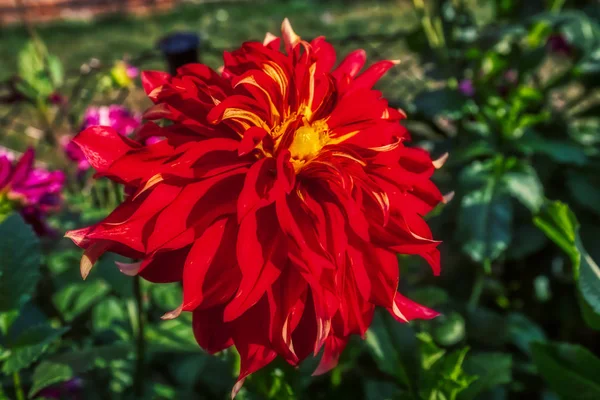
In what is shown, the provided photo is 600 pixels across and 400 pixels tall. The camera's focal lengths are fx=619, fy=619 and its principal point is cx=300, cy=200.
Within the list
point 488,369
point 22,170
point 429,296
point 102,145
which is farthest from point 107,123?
point 488,369

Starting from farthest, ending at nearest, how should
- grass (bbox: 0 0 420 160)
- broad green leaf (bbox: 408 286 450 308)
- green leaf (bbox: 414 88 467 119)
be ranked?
1. grass (bbox: 0 0 420 160)
2. green leaf (bbox: 414 88 467 119)
3. broad green leaf (bbox: 408 286 450 308)

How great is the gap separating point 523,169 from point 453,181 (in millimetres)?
207

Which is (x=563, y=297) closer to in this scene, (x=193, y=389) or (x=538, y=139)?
(x=538, y=139)

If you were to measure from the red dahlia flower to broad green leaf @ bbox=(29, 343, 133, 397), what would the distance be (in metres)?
0.25

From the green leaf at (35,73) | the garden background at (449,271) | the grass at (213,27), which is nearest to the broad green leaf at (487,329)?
the garden background at (449,271)

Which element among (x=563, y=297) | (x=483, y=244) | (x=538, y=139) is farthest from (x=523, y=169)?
(x=563, y=297)

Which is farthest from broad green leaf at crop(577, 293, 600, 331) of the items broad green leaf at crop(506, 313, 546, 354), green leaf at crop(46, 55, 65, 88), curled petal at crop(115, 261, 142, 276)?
green leaf at crop(46, 55, 65, 88)

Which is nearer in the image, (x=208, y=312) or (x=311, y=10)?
(x=208, y=312)

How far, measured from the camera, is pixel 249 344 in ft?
1.98

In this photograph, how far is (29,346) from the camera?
0.78 m

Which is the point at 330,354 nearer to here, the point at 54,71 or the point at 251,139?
the point at 251,139

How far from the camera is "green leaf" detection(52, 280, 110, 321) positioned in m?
1.07

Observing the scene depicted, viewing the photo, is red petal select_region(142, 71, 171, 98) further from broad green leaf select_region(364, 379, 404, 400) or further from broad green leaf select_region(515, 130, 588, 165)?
broad green leaf select_region(515, 130, 588, 165)

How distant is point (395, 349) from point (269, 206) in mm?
350
